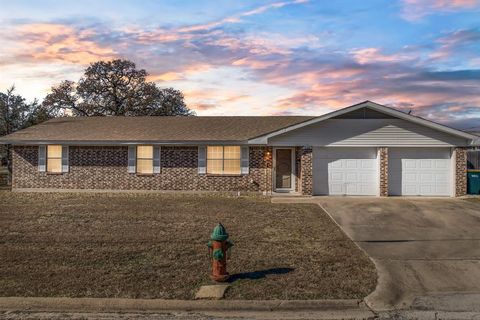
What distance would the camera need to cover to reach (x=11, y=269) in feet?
27.9

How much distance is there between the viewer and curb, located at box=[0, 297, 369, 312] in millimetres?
6777

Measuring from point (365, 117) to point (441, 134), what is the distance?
135 inches

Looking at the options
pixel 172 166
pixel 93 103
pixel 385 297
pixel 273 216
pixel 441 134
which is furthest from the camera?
pixel 93 103

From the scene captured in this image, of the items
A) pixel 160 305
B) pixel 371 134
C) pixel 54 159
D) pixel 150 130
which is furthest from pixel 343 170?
pixel 160 305

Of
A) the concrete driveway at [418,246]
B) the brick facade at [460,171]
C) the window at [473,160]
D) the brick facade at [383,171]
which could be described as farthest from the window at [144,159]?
the window at [473,160]

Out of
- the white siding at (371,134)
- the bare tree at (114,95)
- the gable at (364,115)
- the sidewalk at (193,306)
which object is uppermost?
the bare tree at (114,95)

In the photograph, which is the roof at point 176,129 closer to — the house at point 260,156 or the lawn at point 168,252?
the house at point 260,156

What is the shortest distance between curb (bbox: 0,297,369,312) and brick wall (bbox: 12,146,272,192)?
14.5m

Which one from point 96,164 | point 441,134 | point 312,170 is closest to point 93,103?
point 96,164

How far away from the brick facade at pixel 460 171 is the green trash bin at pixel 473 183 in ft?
2.34

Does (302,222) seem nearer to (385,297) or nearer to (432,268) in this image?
(432,268)

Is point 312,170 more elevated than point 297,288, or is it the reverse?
point 312,170

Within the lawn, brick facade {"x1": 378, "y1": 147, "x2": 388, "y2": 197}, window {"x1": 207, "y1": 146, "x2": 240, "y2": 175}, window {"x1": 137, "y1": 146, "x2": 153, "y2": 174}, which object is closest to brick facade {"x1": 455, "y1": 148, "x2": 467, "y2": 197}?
brick facade {"x1": 378, "y1": 147, "x2": 388, "y2": 197}

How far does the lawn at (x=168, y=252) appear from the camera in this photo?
7.51 meters
